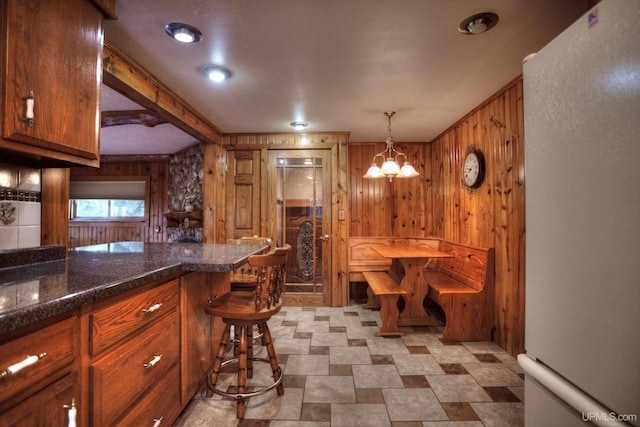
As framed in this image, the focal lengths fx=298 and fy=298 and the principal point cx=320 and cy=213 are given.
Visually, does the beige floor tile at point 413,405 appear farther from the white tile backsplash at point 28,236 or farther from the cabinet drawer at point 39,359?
the white tile backsplash at point 28,236

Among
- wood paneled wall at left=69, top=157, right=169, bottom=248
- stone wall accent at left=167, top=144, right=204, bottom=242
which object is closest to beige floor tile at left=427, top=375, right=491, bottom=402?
stone wall accent at left=167, top=144, right=204, bottom=242

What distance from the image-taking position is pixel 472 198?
3.47 m

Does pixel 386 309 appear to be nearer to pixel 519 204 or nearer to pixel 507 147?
pixel 519 204

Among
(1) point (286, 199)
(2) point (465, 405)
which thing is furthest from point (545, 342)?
(1) point (286, 199)

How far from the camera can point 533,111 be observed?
105 centimetres

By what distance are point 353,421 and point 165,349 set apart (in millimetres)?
1140

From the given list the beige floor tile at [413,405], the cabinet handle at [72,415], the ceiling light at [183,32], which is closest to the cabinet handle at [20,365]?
the cabinet handle at [72,415]

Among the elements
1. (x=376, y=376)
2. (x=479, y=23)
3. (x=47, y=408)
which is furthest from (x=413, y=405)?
(x=479, y=23)

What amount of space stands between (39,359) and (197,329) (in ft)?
3.47

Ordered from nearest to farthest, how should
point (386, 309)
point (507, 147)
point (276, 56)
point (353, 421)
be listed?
point (353, 421), point (276, 56), point (507, 147), point (386, 309)

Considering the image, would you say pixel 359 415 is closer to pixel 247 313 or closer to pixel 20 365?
pixel 247 313

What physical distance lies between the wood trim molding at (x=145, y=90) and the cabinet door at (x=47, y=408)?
2.03 m

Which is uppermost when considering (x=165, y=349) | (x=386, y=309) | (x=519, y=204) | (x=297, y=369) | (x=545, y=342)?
(x=519, y=204)

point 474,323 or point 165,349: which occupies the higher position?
point 165,349
